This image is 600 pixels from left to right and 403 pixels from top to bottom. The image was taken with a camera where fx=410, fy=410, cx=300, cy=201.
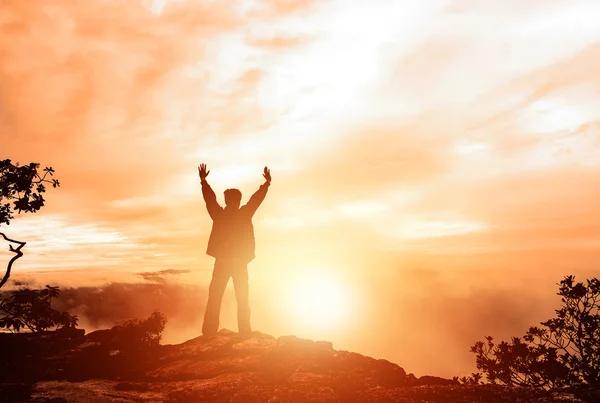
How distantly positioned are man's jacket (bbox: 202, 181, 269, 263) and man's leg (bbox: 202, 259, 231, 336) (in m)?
0.44

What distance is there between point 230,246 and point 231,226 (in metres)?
0.73

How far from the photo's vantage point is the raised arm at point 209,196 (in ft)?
46.8

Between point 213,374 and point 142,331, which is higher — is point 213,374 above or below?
below

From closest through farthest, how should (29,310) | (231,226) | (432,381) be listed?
(432,381) < (29,310) < (231,226)

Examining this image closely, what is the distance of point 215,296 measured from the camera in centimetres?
1402

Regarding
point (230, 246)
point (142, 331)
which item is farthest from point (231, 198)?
point (142, 331)

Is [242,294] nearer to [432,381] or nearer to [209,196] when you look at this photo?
[209,196]

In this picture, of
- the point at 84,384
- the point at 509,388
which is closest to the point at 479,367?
the point at 509,388

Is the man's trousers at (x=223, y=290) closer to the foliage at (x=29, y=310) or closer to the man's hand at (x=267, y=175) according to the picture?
the man's hand at (x=267, y=175)

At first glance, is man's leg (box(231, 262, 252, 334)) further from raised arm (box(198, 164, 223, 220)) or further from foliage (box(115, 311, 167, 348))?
foliage (box(115, 311, 167, 348))

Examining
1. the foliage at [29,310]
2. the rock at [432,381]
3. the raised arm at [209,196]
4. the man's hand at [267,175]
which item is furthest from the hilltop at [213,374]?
the man's hand at [267,175]

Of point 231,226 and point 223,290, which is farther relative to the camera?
point 231,226

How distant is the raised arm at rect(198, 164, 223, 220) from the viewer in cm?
1427

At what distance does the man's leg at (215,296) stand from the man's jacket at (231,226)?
44 cm
